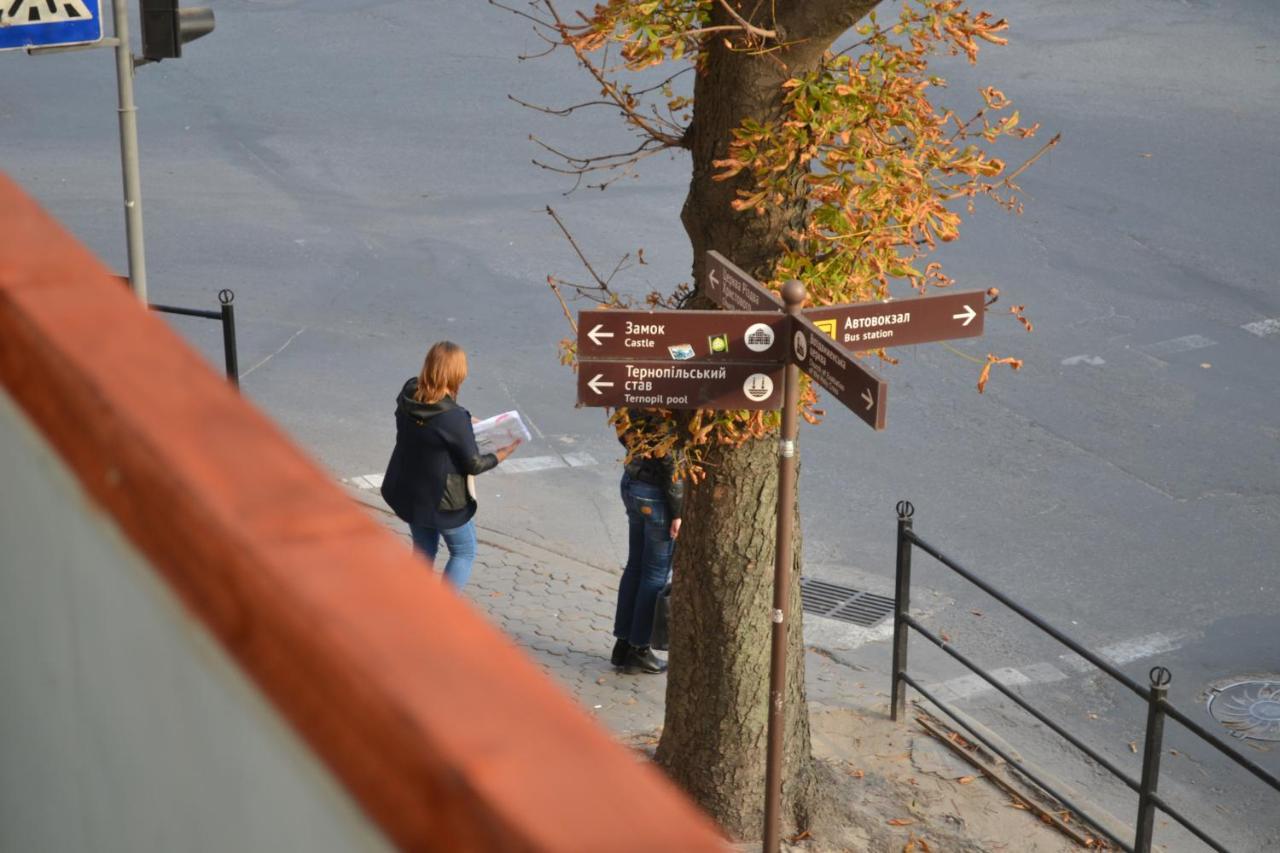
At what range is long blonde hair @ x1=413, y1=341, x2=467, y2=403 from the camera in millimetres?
7309

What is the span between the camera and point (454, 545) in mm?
7918

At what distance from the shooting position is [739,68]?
554 centimetres

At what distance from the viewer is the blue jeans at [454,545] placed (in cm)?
786

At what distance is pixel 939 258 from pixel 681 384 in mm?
8872

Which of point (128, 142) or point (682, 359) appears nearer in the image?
point (682, 359)

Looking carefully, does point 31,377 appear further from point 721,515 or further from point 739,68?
point 721,515

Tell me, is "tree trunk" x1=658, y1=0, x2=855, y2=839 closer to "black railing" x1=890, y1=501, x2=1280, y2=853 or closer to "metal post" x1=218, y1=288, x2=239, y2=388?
"black railing" x1=890, y1=501, x2=1280, y2=853

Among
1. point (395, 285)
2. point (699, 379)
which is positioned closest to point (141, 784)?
point (699, 379)

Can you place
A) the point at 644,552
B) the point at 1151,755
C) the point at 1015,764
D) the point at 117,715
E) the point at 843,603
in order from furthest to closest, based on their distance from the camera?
the point at 843,603 → the point at 644,552 → the point at 1015,764 → the point at 1151,755 → the point at 117,715

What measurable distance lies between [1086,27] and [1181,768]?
1486cm

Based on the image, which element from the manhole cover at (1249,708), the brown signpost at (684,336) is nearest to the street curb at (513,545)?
the manhole cover at (1249,708)

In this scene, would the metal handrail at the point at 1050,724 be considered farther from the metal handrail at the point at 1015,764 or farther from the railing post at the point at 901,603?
the metal handrail at the point at 1015,764

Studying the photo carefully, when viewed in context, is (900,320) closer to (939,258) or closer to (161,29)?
(161,29)

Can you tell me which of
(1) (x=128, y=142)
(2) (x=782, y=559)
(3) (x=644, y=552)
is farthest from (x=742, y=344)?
(1) (x=128, y=142)
